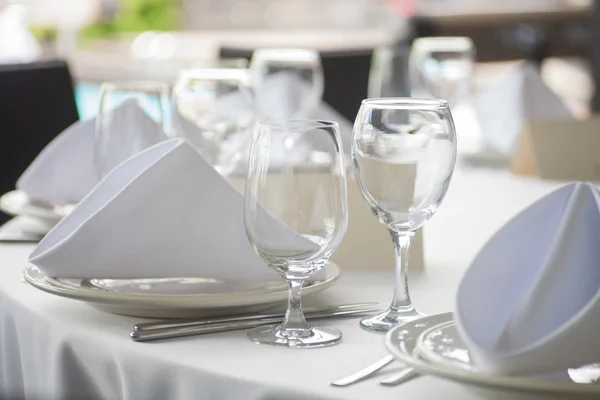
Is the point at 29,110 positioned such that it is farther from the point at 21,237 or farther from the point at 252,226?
Answer: the point at 252,226

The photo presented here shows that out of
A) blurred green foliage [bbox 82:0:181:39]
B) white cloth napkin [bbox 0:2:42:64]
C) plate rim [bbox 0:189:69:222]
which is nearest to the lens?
plate rim [bbox 0:189:69:222]

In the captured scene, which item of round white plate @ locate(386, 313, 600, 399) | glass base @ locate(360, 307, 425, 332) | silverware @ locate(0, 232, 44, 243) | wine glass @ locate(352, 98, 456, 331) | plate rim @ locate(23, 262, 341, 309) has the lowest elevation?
silverware @ locate(0, 232, 44, 243)

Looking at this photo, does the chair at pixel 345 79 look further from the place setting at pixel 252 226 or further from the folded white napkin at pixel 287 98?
the place setting at pixel 252 226

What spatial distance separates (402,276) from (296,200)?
167mm

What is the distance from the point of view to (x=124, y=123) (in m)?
1.22

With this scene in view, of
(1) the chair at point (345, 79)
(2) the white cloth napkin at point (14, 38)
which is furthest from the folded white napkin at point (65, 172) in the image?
(2) the white cloth napkin at point (14, 38)

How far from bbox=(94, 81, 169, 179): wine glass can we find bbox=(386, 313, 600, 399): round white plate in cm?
50

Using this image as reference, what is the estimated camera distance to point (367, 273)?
1156 millimetres

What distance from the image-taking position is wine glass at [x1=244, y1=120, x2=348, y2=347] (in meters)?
0.83

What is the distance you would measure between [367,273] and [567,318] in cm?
44

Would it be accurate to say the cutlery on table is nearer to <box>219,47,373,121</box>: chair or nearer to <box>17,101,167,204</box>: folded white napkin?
<box>17,101,167,204</box>: folded white napkin

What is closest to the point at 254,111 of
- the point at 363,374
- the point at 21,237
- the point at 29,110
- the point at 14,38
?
the point at 21,237

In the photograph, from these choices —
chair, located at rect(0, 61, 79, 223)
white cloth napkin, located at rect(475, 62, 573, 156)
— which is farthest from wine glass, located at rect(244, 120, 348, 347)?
chair, located at rect(0, 61, 79, 223)

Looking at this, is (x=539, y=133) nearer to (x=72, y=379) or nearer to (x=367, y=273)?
(x=367, y=273)
